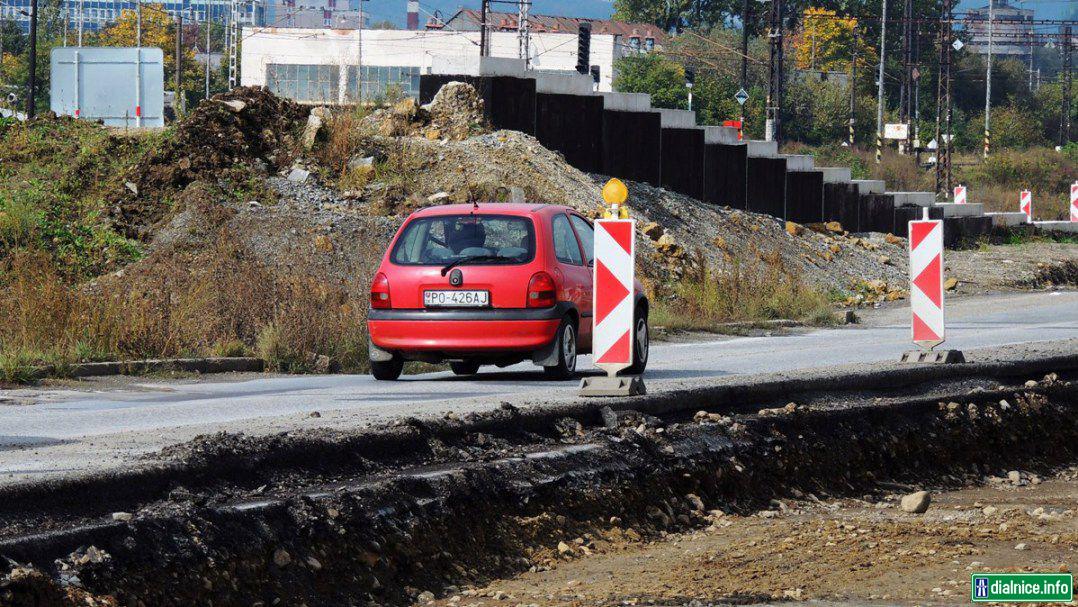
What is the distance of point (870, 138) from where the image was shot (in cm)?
9700

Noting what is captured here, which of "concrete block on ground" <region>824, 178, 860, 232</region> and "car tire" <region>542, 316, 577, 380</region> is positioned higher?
"concrete block on ground" <region>824, 178, 860, 232</region>

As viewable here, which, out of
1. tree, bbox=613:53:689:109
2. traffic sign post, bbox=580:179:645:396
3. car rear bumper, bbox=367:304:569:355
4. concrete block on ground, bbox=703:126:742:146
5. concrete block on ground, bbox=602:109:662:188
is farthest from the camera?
tree, bbox=613:53:689:109

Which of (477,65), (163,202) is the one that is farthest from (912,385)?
(477,65)

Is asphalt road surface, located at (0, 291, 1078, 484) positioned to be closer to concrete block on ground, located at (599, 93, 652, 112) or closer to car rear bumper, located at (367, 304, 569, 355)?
car rear bumper, located at (367, 304, 569, 355)

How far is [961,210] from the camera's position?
1697 inches

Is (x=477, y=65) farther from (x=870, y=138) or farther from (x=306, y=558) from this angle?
(x=870, y=138)

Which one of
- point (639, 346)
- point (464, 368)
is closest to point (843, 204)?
point (464, 368)

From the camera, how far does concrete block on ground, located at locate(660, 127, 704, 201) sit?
35125 millimetres

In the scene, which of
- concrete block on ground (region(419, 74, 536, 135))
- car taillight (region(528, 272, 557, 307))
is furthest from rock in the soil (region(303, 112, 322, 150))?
car taillight (region(528, 272, 557, 307))

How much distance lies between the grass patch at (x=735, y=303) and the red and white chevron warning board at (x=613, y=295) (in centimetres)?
1083

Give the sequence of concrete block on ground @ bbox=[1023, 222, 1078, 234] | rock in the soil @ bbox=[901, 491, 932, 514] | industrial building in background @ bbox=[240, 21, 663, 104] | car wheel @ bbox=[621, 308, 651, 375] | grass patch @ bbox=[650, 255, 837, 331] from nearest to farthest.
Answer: rock in the soil @ bbox=[901, 491, 932, 514], car wheel @ bbox=[621, 308, 651, 375], grass patch @ bbox=[650, 255, 837, 331], concrete block on ground @ bbox=[1023, 222, 1078, 234], industrial building in background @ bbox=[240, 21, 663, 104]

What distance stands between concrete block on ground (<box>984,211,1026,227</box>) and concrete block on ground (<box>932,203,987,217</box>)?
0.91 m

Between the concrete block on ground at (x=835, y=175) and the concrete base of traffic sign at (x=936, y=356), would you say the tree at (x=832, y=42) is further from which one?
the concrete base of traffic sign at (x=936, y=356)

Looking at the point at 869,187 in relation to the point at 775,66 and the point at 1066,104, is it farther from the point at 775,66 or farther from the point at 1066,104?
the point at 1066,104
